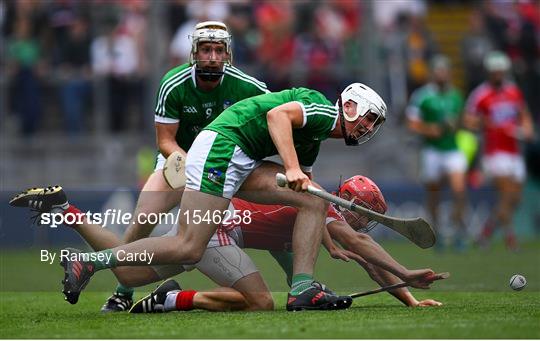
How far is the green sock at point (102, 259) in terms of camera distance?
7.77 m

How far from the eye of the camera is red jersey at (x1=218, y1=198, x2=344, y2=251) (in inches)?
Answer: 323

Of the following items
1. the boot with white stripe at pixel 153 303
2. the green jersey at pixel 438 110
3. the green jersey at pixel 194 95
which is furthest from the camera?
the green jersey at pixel 438 110

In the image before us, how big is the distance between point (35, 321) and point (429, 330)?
254 centimetres

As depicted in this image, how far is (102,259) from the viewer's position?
7762mm

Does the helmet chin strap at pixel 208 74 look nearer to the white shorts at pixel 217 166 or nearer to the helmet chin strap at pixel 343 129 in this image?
the white shorts at pixel 217 166

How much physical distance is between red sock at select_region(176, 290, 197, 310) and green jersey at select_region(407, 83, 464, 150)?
334 inches

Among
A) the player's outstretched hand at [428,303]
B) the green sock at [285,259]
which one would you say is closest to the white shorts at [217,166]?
the green sock at [285,259]

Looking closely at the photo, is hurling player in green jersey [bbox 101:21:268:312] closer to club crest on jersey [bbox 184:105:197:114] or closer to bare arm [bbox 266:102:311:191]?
club crest on jersey [bbox 184:105:197:114]

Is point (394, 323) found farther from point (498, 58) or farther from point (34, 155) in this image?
point (34, 155)

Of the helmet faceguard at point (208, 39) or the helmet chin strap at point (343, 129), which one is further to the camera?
the helmet faceguard at point (208, 39)

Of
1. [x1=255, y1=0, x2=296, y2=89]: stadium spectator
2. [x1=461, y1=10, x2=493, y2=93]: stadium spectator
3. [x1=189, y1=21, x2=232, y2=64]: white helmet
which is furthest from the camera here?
[x1=461, y1=10, x2=493, y2=93]: stadium spectator

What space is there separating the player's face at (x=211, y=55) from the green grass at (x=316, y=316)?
138cm

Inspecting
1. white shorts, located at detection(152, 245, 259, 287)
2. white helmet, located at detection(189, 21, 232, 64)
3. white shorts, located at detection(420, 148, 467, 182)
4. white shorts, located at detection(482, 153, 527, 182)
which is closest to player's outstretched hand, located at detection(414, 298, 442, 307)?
white shorts, located at detection(152, 245, 259, 287)

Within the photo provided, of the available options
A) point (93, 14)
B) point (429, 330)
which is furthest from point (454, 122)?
point (429, 330)
